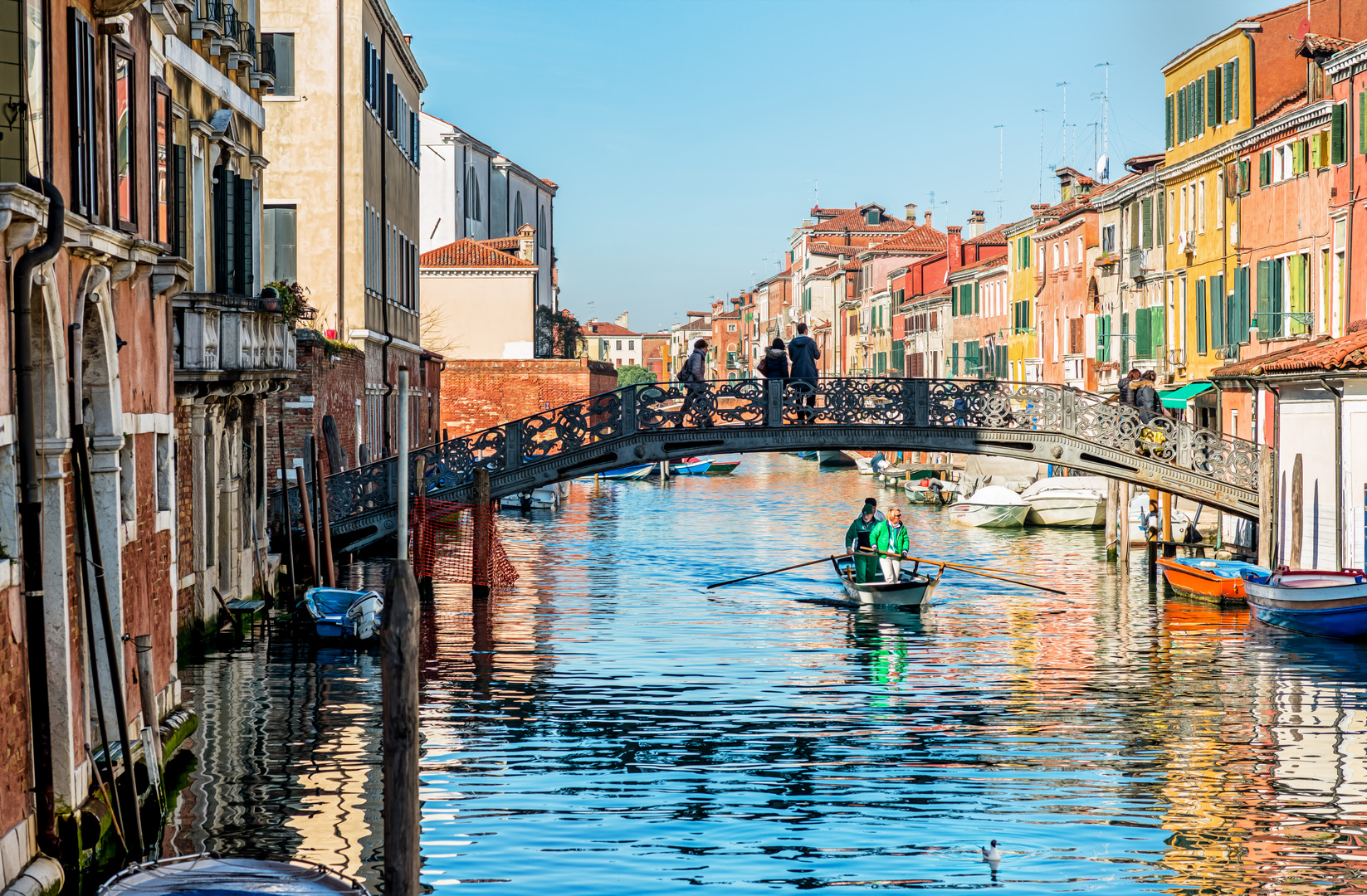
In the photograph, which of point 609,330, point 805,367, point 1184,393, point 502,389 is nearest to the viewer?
point 805,367

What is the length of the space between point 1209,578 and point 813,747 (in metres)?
11.8

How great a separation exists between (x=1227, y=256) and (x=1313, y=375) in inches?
435

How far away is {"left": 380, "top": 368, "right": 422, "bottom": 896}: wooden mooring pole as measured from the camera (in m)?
7.96

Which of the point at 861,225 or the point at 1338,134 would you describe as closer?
the point at 1338,134

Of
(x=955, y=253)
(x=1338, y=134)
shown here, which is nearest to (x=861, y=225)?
(x=955, y=253)

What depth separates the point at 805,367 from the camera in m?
24.7

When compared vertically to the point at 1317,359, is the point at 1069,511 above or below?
below

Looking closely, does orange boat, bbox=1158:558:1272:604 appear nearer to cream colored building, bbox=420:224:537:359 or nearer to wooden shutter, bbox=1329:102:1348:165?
wooden shutter, bbox=1329:102:1348:165

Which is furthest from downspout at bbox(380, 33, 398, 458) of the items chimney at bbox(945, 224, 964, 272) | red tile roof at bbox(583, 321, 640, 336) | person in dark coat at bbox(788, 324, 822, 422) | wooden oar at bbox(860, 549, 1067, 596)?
red tile roof at bbox(583, 321, 640, 336)

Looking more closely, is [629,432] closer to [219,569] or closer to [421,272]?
[219,569]

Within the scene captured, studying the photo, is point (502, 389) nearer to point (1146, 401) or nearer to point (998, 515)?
point (998, 515)

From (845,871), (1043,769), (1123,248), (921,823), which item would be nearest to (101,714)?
(845,871)

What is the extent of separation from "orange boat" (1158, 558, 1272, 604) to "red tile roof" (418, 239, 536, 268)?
29.4 m

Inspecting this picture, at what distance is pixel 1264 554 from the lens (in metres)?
23.9
